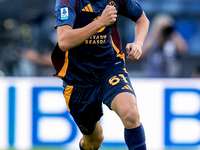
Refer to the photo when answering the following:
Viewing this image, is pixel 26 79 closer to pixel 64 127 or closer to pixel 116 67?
pixel 64 127

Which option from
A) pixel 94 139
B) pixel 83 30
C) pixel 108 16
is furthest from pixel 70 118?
pixel 108 16

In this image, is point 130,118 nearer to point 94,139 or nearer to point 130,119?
point 130,119

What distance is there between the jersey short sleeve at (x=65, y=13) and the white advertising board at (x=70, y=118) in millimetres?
2532

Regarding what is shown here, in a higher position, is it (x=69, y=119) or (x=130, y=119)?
(x=130, y=119)

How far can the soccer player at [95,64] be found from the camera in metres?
3.28

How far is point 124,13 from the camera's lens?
3852 millimetres

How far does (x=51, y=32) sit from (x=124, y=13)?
2.70 meters

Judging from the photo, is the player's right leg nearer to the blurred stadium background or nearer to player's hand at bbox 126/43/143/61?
player's hand at bbox 126/43/143/61

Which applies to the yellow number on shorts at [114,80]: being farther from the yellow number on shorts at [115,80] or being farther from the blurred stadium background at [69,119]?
the blurred stadium background at [69,119]

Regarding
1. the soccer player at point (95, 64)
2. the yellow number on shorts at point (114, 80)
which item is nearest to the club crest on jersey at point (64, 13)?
the soccer player at point (95, 64)

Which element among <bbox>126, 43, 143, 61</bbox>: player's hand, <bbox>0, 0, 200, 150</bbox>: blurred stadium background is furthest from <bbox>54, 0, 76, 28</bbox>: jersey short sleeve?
<bbox>0, 0, 200, 150</bbox>: blurred stadium background

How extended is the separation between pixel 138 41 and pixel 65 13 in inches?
27.6

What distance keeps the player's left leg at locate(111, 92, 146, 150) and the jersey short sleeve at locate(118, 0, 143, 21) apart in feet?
A: 2.78

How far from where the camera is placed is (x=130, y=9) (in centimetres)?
382
